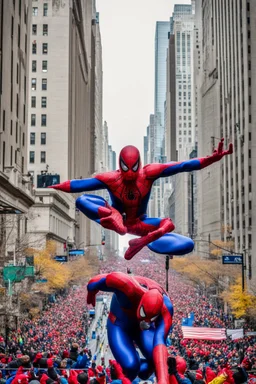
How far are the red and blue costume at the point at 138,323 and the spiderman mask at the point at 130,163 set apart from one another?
2187 mm

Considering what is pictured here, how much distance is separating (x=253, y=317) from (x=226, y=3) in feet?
209

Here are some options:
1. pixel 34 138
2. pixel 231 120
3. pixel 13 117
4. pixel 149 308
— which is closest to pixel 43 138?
pixel 34 138

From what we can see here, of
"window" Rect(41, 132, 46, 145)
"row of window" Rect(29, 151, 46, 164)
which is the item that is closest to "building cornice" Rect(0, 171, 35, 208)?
Answer: "row of window" Rect(29, 151, 46, 164)

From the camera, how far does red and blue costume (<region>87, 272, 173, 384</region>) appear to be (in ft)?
42.2

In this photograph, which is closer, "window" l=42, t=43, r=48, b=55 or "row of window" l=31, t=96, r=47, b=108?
"row of window" l=31, t=96, r=47, b=108

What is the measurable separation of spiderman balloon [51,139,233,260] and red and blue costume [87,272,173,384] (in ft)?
2.50

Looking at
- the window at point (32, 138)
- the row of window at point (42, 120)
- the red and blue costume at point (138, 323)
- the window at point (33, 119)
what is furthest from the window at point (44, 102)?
the red and blue costume at point (138, 323)

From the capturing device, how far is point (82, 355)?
701 inches

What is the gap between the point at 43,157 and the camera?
103875 millimetres

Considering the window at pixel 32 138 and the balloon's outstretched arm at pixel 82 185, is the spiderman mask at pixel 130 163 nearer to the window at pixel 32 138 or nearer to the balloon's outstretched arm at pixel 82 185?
the balloon's outstretched arm at pixel 82 185

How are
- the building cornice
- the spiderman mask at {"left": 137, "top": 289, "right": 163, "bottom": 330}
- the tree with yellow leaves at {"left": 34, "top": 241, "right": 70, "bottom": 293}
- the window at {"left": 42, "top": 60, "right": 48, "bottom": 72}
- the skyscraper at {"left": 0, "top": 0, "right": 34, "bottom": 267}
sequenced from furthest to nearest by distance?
the window at {"left": 42, "top": 60, "right": 48, "bottom": 72} → the tree with yellow leaves at {"left": 34, "top": 241, "right": 70, "bottom": 293} → the skyscraper at {"left": 0, "top": 0, "right": 34, "bottom": 267} → the building cornice → the spiderman mask at {"left": 137, "top": 289, "right": 163, "bottom": 330}

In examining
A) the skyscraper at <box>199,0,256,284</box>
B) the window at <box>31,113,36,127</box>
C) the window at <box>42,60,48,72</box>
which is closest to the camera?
the skyscraper at <box>199,0,256,284</box>

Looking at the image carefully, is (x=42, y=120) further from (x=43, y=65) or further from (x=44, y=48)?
(x=44, y=48)

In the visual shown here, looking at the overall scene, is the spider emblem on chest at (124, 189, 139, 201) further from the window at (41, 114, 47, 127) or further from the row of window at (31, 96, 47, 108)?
the row of window at (31, 96, 47, 108)
